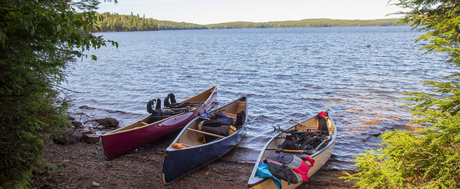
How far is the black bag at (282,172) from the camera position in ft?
18.8

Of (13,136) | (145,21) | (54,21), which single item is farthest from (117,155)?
(145,21)

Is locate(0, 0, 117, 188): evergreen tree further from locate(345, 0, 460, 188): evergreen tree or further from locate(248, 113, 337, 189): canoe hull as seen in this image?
locate(345, 0, 460, 188): evergreen tree

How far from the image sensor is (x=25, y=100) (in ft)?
14.5

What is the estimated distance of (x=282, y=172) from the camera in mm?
5812

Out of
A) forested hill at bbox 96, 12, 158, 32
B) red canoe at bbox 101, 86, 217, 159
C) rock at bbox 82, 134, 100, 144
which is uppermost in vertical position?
forested hill at bbox 96, 12, 158, 32

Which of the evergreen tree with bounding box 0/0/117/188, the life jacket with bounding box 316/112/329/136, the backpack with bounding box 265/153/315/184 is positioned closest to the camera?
the evergreen tree with bounding box 0/0/117/188

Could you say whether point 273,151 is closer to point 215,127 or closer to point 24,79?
point 215,127

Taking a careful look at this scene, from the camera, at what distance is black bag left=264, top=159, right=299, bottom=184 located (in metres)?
5.72

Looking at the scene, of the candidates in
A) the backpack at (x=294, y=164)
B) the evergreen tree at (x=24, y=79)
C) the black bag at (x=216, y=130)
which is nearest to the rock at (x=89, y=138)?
the black bag at (x=216, y=130)

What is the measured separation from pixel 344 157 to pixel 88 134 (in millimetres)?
9611

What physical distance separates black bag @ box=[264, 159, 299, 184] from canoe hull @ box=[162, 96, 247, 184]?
2.34 metres

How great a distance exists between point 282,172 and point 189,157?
109 inches

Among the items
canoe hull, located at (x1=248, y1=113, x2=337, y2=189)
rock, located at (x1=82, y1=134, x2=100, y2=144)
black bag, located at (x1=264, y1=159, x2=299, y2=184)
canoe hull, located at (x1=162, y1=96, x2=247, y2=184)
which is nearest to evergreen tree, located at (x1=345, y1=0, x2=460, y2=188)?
black bag, located at (x1=264, y1=159, x2=299, y2=184)

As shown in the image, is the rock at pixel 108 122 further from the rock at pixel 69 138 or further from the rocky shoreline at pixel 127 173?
the rocky shoreline at pixel 127 173
